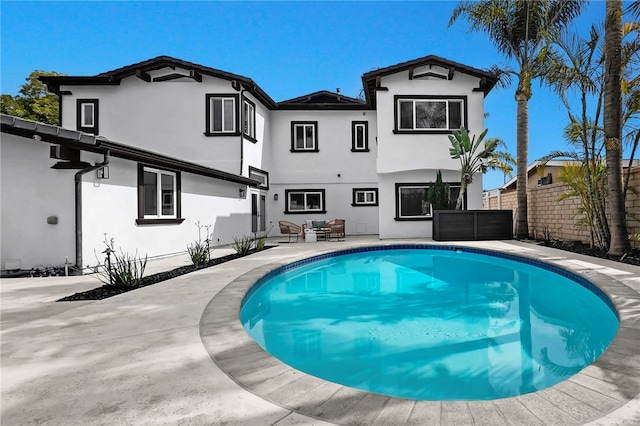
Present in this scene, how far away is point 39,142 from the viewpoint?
7312 millimetres

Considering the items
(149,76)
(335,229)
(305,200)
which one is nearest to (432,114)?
(335,229)

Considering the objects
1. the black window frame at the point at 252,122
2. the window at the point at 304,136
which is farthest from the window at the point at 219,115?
the window at the point at 304,136

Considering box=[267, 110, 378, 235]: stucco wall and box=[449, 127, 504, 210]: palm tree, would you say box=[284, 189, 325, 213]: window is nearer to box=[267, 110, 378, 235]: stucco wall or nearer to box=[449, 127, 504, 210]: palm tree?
box=[267, 110, 378, 235]: stucco wall

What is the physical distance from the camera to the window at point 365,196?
1805 centimetres

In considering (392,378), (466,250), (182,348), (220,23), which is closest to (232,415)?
(182,348)

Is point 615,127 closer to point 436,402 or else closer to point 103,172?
point 436,402

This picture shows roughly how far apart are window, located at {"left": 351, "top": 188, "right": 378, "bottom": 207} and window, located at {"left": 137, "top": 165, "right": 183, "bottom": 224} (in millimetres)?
9885

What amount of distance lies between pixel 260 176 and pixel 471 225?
32.7 feet

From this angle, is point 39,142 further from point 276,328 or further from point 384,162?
point 384,162

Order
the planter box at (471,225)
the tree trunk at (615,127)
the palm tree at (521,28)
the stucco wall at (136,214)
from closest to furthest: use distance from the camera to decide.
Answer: the stucco wall at (136,214) → the tree trunk at (615,127) → the palm tree at (521,28) → the planter box at (471,225)

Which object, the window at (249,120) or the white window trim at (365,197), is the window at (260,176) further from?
the white window trim at (365,197)

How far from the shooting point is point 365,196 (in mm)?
18141

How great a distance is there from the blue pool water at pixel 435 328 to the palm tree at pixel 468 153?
6237 millimetres

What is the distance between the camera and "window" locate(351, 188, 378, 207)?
18.0 metres
